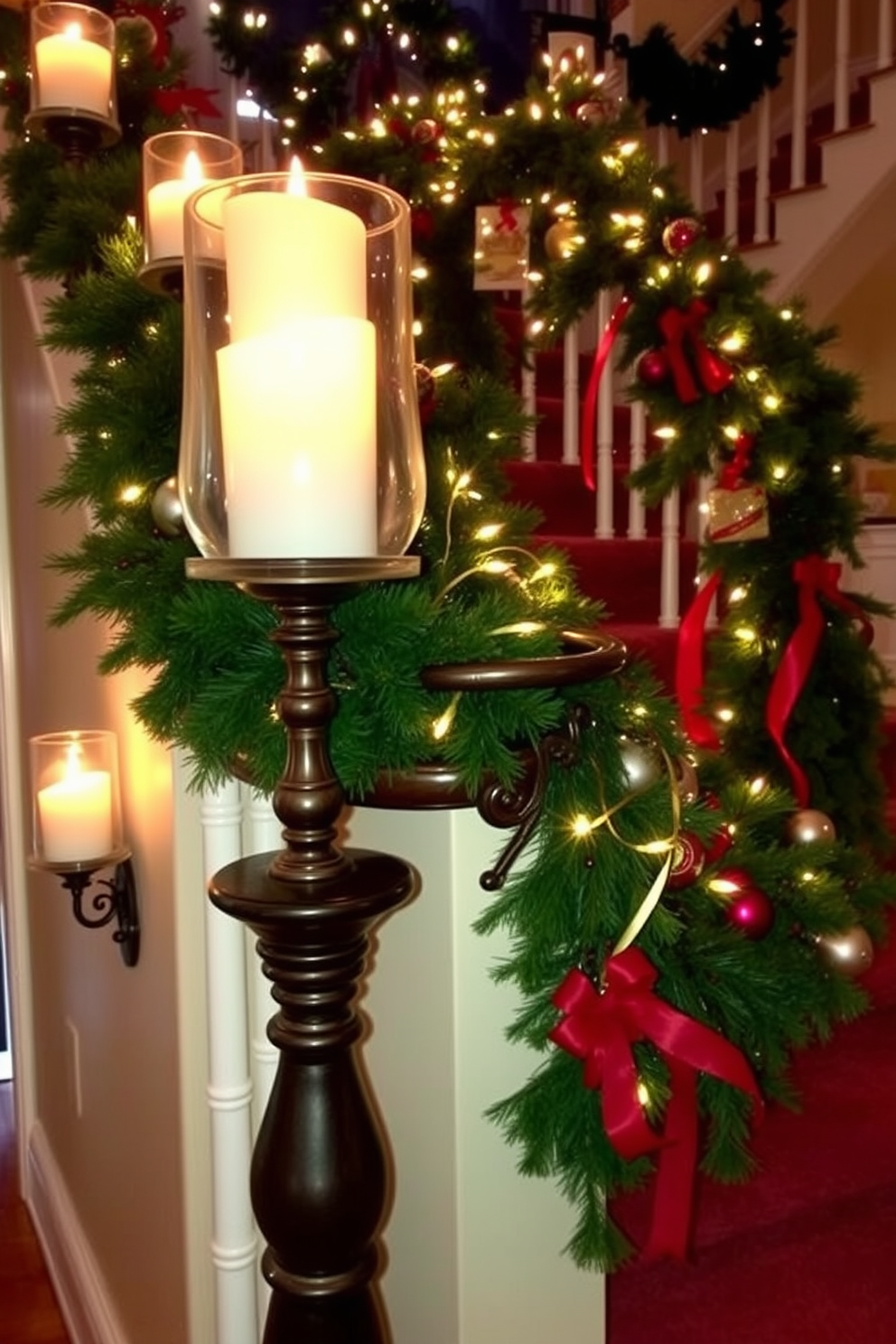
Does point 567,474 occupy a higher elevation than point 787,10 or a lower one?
lower

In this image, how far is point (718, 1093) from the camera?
79 centimetres

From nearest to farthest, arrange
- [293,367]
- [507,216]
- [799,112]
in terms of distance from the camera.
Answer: [293,367] < [507,216] < [799,112]

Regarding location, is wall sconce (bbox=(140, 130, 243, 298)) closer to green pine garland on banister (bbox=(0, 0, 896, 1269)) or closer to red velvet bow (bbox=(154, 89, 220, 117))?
green pine garland on banister (bbox=(0, 0, 896, 1269))

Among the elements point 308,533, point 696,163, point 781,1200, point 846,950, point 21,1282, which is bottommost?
point 21,1282

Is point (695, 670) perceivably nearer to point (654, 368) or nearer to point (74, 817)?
point (654, 368)

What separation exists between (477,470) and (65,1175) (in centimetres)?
154

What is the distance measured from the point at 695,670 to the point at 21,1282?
1.64 metres

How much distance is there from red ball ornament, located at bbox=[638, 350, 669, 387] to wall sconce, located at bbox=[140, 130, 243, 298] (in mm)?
637

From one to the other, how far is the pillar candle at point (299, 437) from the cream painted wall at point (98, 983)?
2.20 ft

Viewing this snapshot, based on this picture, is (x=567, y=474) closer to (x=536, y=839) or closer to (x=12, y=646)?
(x=12, y=646)

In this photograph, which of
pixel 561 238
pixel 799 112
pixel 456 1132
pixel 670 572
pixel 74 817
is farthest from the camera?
pixel 799 112

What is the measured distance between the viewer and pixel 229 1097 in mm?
1008

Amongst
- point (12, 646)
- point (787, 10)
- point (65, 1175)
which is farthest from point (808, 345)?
point (787, 10)

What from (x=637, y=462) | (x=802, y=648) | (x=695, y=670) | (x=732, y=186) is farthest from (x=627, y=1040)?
(x=732, y=186)
